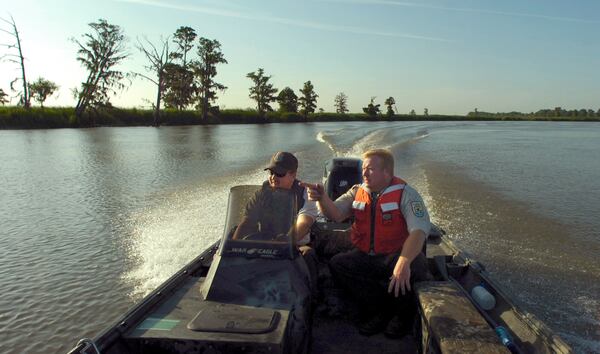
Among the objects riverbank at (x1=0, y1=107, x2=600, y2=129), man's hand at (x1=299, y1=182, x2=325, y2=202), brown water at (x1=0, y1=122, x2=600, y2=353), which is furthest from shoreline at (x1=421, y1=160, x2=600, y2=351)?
riverbank at (x1=0, y1=107, x2=600, y2=129)

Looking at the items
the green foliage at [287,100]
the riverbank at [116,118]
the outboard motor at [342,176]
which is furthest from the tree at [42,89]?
the outboard motor at [342,176]

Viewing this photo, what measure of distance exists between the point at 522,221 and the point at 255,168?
9.59 metres

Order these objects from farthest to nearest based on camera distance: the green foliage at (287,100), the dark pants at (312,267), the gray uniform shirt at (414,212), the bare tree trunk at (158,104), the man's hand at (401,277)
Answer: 1. the green foliage at (287,100)
2. the bare tree trunk at (158,104)
3. the dark pants at (312,267)
4. the gray uniform shirt at (414,212)
5. the man's hand at (401,277)

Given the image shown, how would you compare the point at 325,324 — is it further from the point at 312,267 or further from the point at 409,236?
the point at 409,236

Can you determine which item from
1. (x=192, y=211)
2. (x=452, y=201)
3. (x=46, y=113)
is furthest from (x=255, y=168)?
(x=46, y=113)

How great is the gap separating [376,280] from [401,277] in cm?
42

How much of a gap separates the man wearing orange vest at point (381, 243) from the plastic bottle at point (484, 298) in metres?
0.76

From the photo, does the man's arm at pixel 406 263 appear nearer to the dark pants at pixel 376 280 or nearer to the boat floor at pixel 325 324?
the dark pants at pixel 376 280

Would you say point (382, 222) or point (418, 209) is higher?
point (418, 209)

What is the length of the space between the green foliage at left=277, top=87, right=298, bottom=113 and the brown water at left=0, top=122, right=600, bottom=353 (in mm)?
61939

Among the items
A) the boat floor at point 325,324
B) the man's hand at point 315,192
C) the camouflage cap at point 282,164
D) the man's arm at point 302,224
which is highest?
the camouflage cap at point 282,164

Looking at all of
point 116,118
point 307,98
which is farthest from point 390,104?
point 116,118

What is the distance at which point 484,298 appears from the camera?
12.4 feet

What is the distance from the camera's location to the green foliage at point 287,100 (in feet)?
256
